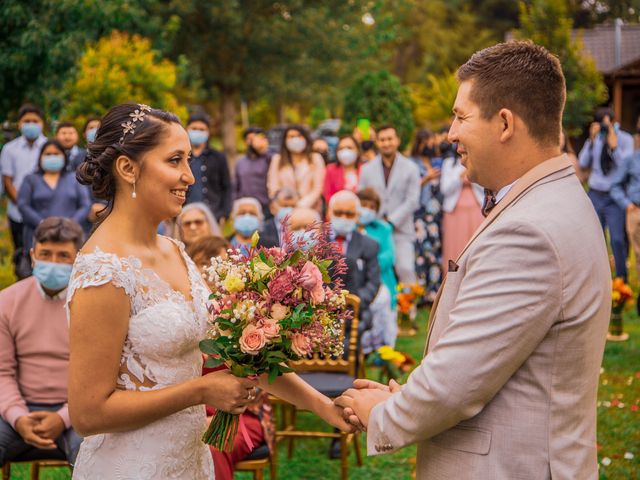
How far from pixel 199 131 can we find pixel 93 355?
26.8 feet

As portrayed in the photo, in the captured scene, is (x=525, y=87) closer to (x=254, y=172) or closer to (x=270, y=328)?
(x=270, y=328)

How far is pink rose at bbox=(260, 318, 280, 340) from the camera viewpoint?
2.85 m

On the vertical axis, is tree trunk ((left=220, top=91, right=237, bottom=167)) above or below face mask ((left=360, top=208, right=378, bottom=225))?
above

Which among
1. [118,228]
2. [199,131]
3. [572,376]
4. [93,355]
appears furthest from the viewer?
[199,131]

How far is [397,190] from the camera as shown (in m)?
10.6

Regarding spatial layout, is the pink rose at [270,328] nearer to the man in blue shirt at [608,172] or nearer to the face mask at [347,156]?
the face mask at [347,156]

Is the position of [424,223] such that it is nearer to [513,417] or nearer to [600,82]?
[513,417]

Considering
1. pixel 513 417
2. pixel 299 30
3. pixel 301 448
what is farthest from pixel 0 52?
pixel 299 30

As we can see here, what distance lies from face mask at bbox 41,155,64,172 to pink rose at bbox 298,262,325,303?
7748 mm

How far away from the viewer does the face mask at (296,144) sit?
11.5 meters

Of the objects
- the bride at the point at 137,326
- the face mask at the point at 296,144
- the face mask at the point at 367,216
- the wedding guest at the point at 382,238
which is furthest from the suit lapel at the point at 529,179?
the face mask at the point at 296,144

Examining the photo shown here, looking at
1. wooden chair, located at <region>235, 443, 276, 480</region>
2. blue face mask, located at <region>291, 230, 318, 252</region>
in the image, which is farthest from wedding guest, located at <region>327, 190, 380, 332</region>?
blue face mask, located at <region>291, 230, 318, 252</region>

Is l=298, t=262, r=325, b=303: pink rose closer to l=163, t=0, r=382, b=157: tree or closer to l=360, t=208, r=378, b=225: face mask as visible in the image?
l=360, t=208, r=378, b=225: face mask

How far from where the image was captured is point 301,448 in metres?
6.84
